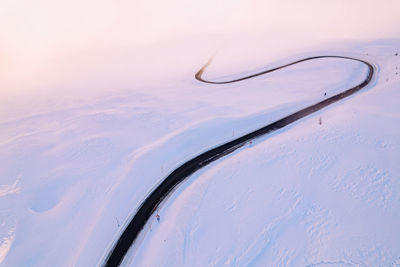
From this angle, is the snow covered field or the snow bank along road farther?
the snow bank along road

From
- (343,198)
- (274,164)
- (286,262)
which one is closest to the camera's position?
(286,262)

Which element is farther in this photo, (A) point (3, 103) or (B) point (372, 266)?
(A) point (3, 103)

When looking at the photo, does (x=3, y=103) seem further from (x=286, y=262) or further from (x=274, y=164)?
(x=286, y=262)

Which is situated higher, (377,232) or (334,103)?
(334,103)

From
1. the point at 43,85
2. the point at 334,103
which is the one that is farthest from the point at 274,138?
the point at 43,85

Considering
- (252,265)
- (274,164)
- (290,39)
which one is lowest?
(252,265)

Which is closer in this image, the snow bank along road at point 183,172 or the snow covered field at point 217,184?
the snow covered field at point 217,184

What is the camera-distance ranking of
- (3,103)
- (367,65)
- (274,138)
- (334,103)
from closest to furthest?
(274,138)
(334,103)
(367,65)
(3,103)

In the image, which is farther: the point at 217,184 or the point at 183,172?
the point at 183,172
